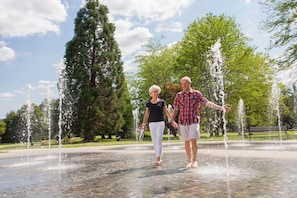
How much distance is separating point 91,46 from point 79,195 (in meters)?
36.0

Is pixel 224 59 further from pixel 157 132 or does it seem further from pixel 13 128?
pixel 13 128

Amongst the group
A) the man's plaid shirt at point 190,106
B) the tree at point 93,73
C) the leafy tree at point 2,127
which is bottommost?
the man's plaid shirt at point 190,106

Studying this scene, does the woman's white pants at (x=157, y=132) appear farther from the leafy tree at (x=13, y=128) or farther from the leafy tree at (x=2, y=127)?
the leafy tree at (x=2, y=127)

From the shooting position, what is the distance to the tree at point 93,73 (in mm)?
37469

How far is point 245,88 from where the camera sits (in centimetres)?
3484

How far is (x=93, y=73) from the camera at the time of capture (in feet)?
129

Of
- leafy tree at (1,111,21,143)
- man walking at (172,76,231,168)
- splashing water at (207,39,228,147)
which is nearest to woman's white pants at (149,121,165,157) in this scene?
man walking at (172,76,231,168)

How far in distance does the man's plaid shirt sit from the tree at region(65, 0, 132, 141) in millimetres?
30039

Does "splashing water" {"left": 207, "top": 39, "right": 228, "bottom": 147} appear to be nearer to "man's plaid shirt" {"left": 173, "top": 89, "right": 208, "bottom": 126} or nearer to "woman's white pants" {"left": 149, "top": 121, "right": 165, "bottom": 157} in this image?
"woman's white pants" {"left": 149, "top": 121, "right": 165, "bottom": 157}

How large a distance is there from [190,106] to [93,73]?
33.0 m

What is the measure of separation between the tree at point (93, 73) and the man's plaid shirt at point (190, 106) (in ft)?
98.6

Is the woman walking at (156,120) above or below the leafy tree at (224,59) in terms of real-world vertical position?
below

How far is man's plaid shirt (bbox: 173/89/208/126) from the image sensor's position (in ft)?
24.1

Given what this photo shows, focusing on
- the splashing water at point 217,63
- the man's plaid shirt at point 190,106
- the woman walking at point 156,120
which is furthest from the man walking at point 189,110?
the splashing water at point 217,63
